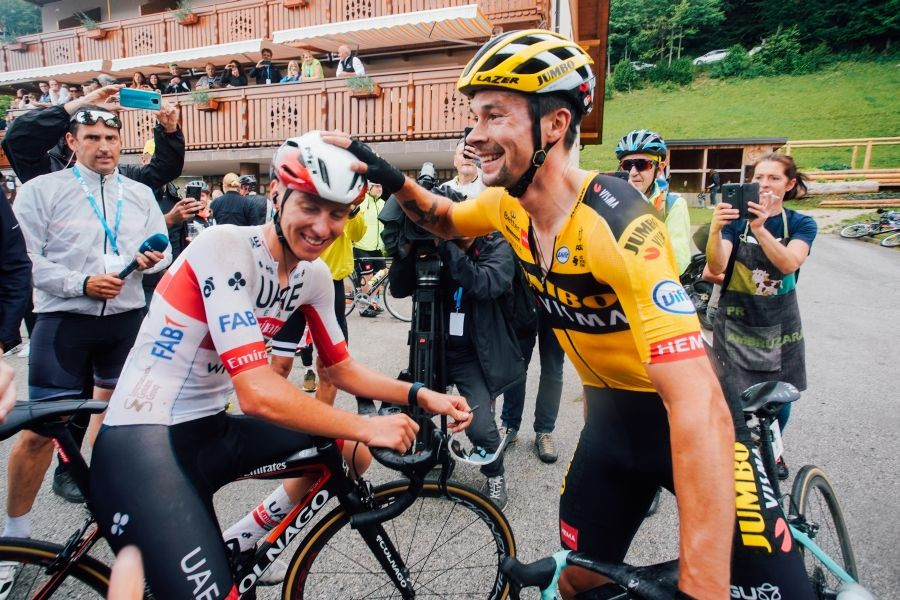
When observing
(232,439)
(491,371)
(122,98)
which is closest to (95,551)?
(232,439)

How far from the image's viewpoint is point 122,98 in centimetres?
332

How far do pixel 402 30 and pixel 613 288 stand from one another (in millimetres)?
15661

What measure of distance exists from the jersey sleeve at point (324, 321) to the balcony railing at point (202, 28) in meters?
14.7

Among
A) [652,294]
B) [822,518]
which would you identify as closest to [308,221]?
[652,294]

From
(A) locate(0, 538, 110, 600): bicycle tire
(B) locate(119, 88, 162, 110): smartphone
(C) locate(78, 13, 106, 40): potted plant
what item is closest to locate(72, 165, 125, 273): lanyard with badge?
(B) locate(119, 88, 162, 110): smartphone

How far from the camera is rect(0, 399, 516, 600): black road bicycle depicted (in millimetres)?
1780

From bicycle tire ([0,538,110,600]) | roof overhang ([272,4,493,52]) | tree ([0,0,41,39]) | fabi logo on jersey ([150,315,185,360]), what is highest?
tree ([0,0,41,39])

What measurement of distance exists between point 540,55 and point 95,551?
11.1 feet

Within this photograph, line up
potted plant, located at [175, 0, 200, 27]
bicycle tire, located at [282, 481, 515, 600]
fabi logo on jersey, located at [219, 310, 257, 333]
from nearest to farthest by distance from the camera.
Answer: fabi logo on jersey, located at [219, 310, 257, 333] < bicycle tire, located at [282, 481, 515, 600] < potted plant, located at [175, 0, 200, 27]

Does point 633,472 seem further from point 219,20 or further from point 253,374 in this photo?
point 219,20

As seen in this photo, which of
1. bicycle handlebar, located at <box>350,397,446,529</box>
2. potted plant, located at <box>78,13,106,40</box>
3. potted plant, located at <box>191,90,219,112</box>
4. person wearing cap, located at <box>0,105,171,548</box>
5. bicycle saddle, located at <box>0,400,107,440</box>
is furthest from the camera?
potted plant, located at <box>78,13,106,40</box>

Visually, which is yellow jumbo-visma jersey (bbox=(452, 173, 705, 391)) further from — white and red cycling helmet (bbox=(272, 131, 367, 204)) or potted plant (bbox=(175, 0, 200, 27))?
potted plant (bbox=(175, 0, 200, 27))

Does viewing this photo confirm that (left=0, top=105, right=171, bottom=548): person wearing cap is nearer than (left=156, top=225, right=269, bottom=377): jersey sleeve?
No

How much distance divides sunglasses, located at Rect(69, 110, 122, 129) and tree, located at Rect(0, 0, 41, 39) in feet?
186
